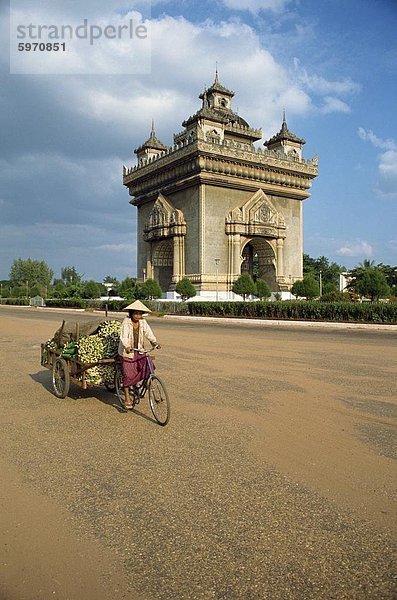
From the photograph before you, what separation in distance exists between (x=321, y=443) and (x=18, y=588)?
11.1 ft

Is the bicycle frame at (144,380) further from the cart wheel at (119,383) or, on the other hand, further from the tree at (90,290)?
the tree at (90,290)

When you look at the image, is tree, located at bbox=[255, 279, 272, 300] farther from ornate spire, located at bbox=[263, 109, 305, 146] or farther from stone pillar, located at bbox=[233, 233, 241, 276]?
ornate spire, located at bbox=[263, 109, 305, 146]

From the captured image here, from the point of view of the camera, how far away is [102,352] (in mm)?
7191

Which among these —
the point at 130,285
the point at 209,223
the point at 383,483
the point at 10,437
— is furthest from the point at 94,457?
the point at 130,285

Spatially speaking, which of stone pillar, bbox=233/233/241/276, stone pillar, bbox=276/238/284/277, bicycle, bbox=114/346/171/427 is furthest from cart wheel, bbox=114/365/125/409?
stone pillar, bbox=276/238/284/277

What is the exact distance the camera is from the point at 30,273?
371ft

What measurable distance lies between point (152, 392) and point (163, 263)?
41.5 meters

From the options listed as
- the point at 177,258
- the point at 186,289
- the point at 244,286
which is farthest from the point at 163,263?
the point at 244,286

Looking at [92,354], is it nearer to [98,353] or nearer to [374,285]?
[98,353]

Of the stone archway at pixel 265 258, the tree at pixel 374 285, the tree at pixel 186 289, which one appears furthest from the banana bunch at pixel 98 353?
the stone archway at pixel 265 258

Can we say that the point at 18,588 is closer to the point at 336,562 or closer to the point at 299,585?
the point at 299,585

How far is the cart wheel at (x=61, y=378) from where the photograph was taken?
7.40 m

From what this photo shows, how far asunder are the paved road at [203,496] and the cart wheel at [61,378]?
153 mm

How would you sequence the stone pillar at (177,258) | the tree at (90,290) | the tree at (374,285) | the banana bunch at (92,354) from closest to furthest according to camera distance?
the banana bunch at (92,354)
the tree at (374,285)
the stone pillar at (177,258)
the tree at (90,290)
